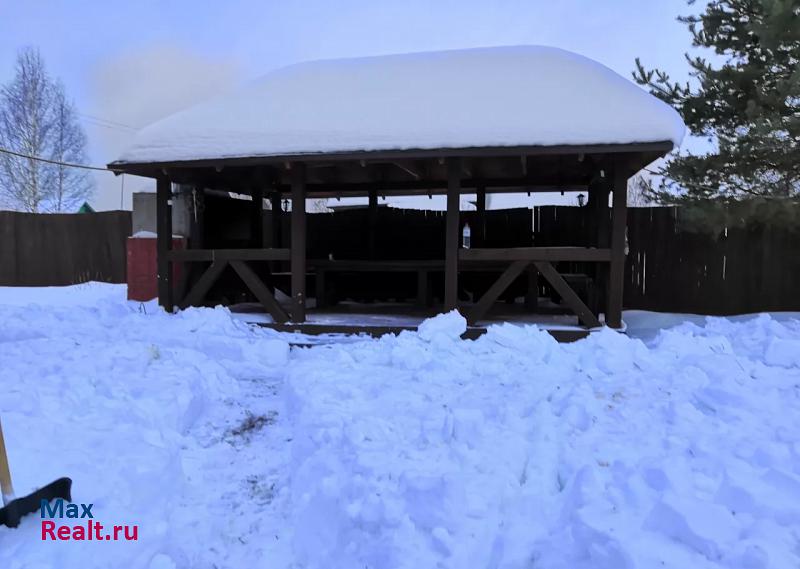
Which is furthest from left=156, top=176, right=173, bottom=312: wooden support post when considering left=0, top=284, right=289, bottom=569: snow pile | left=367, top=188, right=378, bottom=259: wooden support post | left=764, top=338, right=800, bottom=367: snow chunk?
left=764, top=338, right=800, bottom=367: snow chunk

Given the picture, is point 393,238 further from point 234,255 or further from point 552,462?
point 552,462

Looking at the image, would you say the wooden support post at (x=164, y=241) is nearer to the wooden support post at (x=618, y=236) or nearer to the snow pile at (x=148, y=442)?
the snow pile at (x=148, y=442)

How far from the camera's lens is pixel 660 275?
9461 mm

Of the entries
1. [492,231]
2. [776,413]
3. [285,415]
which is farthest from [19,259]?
[776,413]

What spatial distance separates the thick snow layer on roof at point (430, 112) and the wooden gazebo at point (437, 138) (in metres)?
0.02

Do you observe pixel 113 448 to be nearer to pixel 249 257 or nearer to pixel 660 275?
pixel 249 257

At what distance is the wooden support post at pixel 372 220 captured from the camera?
34.5 ft

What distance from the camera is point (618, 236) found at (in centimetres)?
637

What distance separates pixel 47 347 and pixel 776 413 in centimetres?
639

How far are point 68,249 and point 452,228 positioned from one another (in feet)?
40.4

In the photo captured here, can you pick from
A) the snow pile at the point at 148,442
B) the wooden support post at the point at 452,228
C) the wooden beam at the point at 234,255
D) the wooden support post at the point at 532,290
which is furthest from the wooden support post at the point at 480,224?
the snow pile at the point at 148,442

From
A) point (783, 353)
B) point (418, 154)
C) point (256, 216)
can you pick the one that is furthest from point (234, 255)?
point (783, 353)

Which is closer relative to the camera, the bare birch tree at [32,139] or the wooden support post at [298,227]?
the wooden support post at [298,227]

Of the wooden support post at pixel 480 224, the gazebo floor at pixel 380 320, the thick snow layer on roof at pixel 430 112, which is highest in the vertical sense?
the thick snow layer on roof at pixel 430 112
